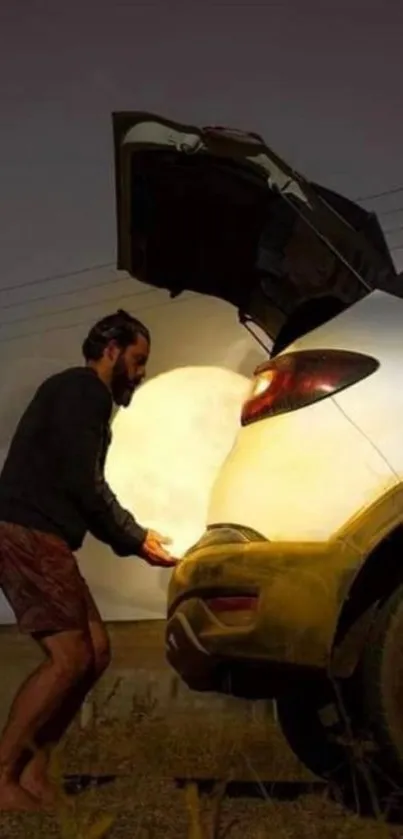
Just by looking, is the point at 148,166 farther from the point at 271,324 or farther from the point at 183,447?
the point at 183,447

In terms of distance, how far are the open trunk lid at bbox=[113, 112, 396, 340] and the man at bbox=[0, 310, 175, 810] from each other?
59cm

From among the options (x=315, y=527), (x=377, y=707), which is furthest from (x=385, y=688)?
(x=315, y=527)

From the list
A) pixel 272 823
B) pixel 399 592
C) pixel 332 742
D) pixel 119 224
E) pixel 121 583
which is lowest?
pixel 121 583

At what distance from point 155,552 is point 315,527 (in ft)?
4.32

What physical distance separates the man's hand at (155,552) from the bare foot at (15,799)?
3.42 ft

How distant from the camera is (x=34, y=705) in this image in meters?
3.59

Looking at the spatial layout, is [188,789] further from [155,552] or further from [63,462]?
[155,552]

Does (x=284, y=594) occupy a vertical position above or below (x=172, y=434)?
above

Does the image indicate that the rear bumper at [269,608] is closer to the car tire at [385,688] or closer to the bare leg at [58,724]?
the car tire at [385,688]

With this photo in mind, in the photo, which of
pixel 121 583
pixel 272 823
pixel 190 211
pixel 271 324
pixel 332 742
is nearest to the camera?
pixel 272 823

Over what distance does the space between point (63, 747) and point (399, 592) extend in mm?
1406

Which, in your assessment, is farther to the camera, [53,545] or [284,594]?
[53,545]

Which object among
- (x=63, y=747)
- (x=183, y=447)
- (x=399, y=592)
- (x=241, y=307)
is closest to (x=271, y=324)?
(x=241, y=307)

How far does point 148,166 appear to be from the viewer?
4.15 m
